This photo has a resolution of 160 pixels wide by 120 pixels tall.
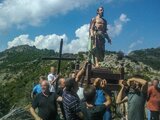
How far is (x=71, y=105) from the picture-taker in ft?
26.4

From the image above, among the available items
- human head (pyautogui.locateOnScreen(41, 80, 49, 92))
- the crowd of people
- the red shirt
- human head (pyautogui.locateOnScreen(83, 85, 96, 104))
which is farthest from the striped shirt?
the red shirt

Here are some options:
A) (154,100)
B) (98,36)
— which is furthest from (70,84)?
(98,36)

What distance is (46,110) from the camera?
901 centimetres

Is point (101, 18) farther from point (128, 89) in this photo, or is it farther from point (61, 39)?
point (128, 89)

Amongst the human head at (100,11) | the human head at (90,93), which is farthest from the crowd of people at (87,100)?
the human head at (100,11)

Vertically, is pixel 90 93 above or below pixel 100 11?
below

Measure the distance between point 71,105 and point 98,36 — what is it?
29.7 feet

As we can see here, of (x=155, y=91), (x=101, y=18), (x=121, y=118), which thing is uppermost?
(x=101, y=18)

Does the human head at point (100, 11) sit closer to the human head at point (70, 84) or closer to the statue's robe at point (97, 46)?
the statue's robe at point (97, 46)

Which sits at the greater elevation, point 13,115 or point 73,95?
point 73,95

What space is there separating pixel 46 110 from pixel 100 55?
819 centimetres

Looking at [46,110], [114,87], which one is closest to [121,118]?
[114,87]

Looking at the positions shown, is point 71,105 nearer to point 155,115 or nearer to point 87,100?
point 87,100

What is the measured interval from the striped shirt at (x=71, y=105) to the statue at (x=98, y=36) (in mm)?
8692
